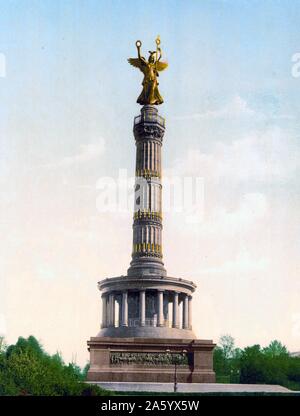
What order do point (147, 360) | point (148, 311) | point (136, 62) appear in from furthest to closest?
1. point (136, 62)
2. point (148, 311)
3. point (147, 360)

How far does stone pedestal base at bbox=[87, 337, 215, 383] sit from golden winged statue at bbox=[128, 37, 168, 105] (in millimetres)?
18872

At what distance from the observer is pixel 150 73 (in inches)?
1799

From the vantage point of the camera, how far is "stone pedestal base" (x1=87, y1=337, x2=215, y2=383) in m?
35.1

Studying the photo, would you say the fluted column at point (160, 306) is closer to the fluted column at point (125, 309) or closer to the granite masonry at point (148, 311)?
the granite masonry at point (148, 311)

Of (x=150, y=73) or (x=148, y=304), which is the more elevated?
(x=150, y=73)

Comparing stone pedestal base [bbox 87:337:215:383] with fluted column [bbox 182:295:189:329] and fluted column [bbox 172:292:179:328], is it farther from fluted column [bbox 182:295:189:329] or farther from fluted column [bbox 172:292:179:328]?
fluted column [bbox 182:295:189:329]

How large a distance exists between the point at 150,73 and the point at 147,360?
21.5 m

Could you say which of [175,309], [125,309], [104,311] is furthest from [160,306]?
[104,311]

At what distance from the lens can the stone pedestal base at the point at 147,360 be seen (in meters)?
35.1

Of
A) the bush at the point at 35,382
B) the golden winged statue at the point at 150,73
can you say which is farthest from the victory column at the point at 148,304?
the bush at the point at 35,382

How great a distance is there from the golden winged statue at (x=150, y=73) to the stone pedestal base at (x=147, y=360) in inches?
743

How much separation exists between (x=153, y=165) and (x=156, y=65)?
7.91 metres

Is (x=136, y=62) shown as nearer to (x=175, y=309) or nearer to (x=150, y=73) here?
(x=150, y=73)
